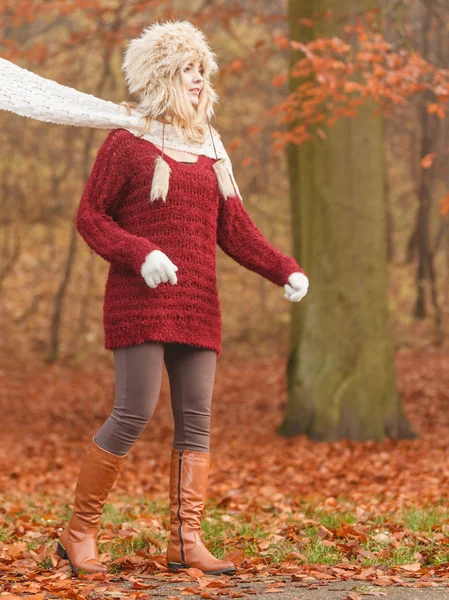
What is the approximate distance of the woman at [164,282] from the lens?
12.1 ft

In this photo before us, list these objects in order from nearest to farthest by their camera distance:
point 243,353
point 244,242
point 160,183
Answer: point 160,183
point 244,242
point 243,353

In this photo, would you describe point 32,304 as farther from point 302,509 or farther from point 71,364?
point 302,509

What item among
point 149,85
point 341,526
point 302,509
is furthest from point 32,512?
point 149,85

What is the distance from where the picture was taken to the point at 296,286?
381 cm

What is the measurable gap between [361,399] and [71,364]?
31.2 feet

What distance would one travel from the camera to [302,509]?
543 cm

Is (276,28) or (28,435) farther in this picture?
(276,28)

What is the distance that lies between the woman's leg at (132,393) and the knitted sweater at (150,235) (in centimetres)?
6

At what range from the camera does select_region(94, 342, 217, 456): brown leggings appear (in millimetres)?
3688

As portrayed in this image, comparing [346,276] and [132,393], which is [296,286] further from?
[346,276]

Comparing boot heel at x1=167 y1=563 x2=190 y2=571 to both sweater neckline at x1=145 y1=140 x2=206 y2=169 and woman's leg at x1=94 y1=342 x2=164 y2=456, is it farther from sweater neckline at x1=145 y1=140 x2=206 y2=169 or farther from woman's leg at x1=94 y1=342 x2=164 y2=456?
sweater neckline at x1=145 y1=140 x2=206 y2=169

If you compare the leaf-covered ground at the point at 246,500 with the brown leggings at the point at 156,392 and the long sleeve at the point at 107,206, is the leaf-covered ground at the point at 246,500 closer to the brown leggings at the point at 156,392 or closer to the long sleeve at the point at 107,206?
the brown leggings at the point at 156,392

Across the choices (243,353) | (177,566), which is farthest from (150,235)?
(243,353)

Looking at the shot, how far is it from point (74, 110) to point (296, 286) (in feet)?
4.02
